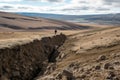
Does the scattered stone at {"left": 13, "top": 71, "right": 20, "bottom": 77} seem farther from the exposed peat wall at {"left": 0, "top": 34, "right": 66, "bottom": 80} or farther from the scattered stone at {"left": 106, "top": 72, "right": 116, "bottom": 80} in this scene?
the scattered stone at {"left": 106, "top": 72, "right": 116, "bottom": 80}

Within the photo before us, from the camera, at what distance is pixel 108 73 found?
2497cm

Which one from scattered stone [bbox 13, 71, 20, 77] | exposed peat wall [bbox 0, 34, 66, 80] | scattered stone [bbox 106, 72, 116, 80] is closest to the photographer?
scattered stone [bbox 106, 72, 116, 80]

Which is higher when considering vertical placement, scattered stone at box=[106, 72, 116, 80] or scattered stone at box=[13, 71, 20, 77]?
scattered stone at box=[106, 72, 116, 80]

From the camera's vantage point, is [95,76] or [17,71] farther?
[17,71]

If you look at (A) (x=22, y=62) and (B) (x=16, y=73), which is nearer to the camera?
(B) (x=16, y=73)

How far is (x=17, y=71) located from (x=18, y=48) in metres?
4.58

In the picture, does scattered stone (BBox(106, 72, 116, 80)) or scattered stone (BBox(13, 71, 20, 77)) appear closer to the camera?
scattered stone (BBox(106, 72, 116, 80))

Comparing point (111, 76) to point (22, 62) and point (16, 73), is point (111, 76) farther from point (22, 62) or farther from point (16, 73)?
point (22, 62)

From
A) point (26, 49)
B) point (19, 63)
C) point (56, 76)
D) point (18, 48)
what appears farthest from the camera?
point (26, 49)

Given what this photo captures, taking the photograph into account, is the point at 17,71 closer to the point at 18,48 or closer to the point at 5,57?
the point at 5,57

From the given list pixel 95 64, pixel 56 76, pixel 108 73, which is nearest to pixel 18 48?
pixel 56 76

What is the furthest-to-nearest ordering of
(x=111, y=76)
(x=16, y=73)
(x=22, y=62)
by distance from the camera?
(x=22, y=62)
(x=16, y=73)
(x=111, y=76)

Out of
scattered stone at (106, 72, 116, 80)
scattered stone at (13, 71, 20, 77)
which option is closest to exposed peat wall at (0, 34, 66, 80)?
scattered stone at (13, 71, 20, 77)

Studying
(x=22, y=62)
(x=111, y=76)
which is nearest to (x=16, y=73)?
(x=22, y=62)
